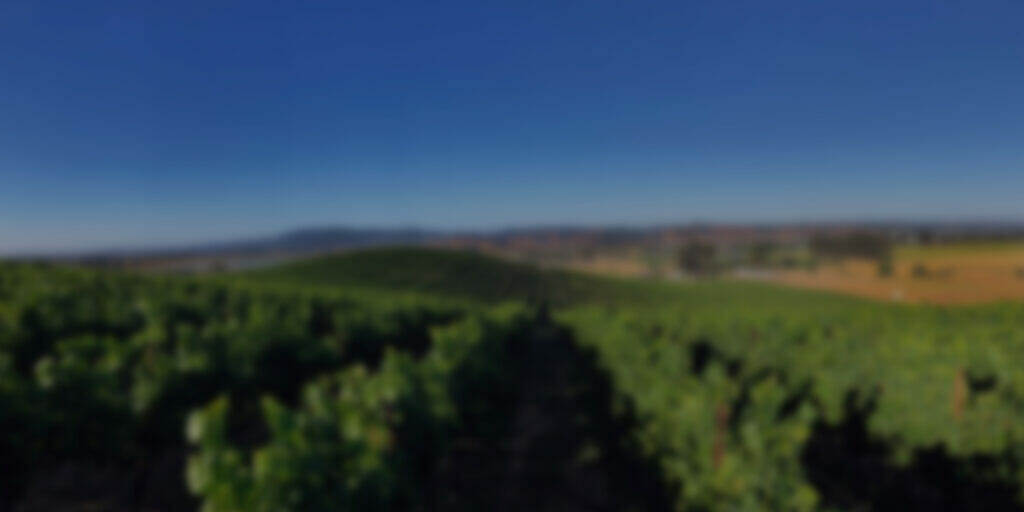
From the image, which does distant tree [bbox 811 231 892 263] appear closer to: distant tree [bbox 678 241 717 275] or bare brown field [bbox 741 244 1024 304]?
bare brown field [bbox 741 244 1024 304]

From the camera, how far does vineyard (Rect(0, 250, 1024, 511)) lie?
190 inches

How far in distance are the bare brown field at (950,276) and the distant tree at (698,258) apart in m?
36.5

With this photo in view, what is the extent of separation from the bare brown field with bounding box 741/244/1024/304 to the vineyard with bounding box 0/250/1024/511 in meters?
28.1

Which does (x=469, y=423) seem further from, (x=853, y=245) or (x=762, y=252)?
(x=762, y=252)

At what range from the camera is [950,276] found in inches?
1695

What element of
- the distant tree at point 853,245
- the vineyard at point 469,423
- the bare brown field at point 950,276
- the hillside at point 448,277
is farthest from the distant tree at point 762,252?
the vineyard at point 469,423

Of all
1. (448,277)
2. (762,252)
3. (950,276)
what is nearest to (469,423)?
(950,276)

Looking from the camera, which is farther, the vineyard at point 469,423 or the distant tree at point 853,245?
the distant tree at point 853,245

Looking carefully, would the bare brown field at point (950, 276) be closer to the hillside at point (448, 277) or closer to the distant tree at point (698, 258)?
the hillside at point (448, 277)

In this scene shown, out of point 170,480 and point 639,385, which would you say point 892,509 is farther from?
point 170,480

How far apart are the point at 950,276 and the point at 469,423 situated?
52.1 meters

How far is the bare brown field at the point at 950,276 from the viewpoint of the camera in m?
35.2

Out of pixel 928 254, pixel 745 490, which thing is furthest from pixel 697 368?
pixel 928 254

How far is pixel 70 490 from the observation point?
8094 millimetres
